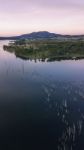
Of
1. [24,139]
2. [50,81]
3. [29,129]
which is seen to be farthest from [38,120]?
[50,81]

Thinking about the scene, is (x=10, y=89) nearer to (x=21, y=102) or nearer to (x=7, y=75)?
(x=21, y=102)

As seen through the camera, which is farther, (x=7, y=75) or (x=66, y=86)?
(x=7, y=75)

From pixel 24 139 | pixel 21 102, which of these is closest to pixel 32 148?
pixel 24 139

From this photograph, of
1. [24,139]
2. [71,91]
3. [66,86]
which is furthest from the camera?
[66,86]

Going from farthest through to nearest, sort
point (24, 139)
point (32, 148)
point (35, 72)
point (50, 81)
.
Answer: point (35, 72), point (50, 81), point (24, 139), point (32, 148)

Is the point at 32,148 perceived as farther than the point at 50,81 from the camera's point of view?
No

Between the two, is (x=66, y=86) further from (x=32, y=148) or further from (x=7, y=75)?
(x=32, y=148)
